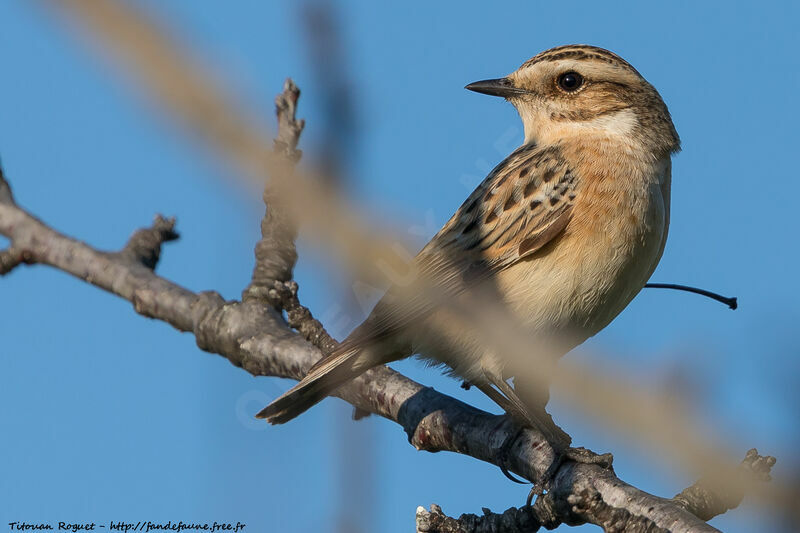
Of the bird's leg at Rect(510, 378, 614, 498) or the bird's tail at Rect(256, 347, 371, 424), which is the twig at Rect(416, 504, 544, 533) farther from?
the bird's tail at Rect(256, 347, 371, 424)

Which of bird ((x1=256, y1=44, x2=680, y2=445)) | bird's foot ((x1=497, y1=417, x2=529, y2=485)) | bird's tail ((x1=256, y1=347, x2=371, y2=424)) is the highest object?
bird ((x1=256, y1=44, x2=680, y2=445))

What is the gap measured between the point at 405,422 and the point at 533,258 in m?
1.56

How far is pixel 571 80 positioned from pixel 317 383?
350 cm

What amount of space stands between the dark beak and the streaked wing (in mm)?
537

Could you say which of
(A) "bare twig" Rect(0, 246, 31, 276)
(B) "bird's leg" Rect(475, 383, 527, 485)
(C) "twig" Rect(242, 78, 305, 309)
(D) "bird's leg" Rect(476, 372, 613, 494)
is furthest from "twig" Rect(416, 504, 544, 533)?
(A) "bare twig" Rect(0, 246, 31, 276)

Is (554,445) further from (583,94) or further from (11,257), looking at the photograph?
(11,257)

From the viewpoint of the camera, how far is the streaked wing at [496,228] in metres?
6.62

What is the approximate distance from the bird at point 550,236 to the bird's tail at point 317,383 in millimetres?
10

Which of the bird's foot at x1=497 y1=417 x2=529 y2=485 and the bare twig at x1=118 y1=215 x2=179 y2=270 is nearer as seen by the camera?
the bird's foot at x1=497 y1=417 x2=529 y2=485

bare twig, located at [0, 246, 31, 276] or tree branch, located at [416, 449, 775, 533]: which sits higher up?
bare twig, located at [0, 246, 31, 276]

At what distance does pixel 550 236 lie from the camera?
271 inches

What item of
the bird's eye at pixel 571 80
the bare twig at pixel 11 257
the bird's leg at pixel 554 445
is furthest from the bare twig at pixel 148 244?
the bird's eye at pixel 571 80

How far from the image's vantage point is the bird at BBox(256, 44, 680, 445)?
657cm

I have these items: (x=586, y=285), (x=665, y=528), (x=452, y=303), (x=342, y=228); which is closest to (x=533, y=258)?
(x=586, y=285)
